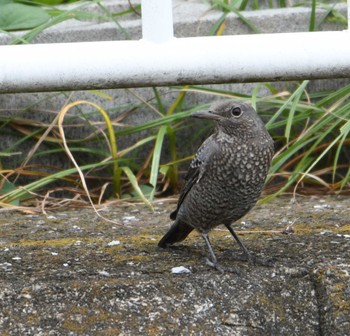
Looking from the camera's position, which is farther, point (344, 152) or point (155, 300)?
point (344, 152)

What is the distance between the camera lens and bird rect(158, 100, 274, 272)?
339 cm

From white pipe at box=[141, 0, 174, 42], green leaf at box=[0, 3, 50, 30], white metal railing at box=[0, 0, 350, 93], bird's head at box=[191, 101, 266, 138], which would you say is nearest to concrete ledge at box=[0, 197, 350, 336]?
bird's head at box=[191, 101, 266, 138]

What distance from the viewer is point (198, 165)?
3.54 metres

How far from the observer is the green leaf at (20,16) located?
471 cm

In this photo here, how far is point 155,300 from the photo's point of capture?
2877mm

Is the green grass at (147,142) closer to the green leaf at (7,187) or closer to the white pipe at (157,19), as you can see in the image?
the green leaf at (7,187)

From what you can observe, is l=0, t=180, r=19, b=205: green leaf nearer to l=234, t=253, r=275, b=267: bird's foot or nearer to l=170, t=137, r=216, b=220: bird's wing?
l=170, t=137, r=216, b=220: bird's wing

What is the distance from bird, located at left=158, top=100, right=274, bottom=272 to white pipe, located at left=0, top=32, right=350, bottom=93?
2.10ft

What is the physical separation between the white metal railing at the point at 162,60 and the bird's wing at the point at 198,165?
74 cm

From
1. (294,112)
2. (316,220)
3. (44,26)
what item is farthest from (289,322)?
(44,26)

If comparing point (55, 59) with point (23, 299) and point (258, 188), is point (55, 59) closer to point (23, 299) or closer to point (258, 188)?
point (23, 299)

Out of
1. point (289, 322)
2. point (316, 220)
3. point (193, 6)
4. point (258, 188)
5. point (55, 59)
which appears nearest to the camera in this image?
point (55, 59)

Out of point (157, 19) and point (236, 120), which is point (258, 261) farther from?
point (157, 19)

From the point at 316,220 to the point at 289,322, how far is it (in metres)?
0.95
